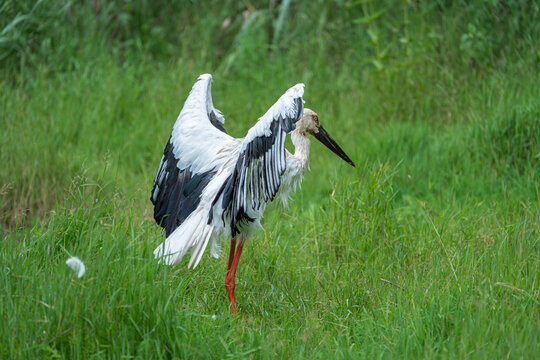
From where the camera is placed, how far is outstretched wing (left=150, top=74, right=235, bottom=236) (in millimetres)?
3908

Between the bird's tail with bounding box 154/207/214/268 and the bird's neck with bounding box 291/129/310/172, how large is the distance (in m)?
0.72

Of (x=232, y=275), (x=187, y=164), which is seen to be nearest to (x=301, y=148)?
(x=187, y=164)

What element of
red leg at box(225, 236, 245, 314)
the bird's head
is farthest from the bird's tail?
the bird's head

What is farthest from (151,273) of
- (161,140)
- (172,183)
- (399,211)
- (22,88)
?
(22,88)

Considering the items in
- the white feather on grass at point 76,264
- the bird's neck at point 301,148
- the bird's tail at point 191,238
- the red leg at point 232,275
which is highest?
the bird's neck at point 301,148

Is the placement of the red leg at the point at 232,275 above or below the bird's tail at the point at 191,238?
below

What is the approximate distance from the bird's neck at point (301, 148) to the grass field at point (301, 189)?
46 cm

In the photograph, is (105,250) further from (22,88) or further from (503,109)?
(22,88)

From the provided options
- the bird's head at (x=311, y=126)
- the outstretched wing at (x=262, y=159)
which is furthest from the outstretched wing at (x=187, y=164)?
the bird's head at (x=311, y=126)

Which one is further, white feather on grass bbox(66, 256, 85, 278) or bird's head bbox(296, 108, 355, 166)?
bird's head bbox(296, 108, 355, 166)

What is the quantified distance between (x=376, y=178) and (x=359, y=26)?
10.8 feet

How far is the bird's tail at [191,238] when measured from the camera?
11.6ft

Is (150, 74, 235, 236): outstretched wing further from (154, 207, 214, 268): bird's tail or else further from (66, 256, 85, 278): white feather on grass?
(66, 256, 85, 278): white feather on grass

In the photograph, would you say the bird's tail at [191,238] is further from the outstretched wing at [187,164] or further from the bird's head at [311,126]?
the bird's head at [311,126]
